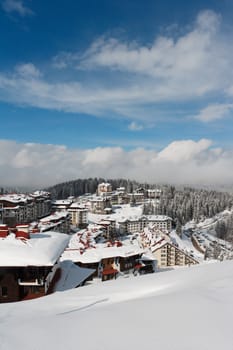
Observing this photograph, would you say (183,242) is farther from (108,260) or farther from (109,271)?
(109,271)

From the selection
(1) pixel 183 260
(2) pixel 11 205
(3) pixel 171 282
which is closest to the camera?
(3) pixel 171 282

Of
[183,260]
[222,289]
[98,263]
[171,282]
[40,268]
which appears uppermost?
[222,289]

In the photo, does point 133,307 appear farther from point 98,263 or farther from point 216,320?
point 98,263

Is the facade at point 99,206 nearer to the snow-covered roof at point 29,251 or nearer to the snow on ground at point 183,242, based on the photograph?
the snow on ground at point 183,242

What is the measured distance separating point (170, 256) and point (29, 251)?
37199mm

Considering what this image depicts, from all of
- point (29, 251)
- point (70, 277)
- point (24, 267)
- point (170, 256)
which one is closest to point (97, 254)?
point (70, 277)

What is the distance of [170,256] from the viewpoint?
45.0m

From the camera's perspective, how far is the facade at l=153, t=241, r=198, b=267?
44625 mm

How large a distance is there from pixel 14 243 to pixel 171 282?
7.46 meters

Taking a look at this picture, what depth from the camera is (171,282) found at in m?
7.39

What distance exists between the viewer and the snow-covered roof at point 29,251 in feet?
35.9

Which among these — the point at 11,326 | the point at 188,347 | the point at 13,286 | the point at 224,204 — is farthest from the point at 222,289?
the point at 224,204

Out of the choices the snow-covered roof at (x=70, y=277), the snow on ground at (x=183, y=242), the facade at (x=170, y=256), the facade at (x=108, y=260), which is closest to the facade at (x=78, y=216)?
the snow on ground at (x=183, y=242)

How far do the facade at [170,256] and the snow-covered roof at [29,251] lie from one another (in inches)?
1371
